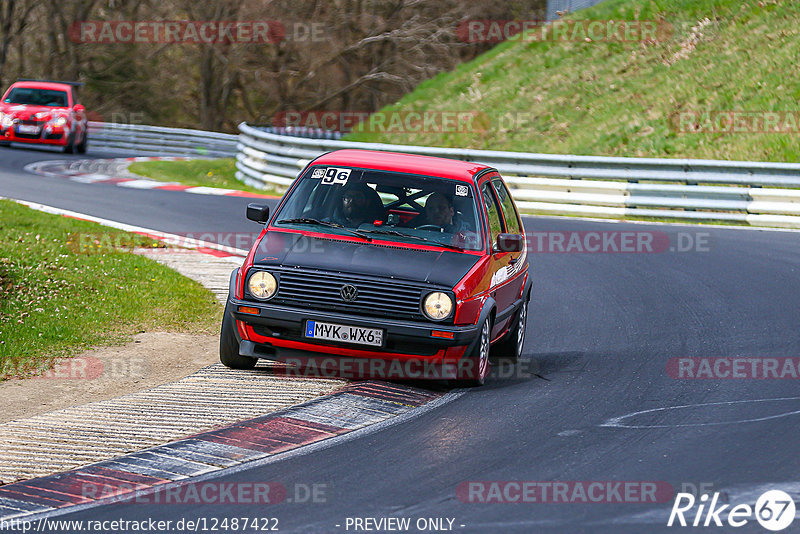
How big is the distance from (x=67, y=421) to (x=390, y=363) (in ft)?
7.60

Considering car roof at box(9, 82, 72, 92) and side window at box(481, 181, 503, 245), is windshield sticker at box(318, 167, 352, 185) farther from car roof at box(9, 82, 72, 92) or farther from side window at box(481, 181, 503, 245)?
car roof at box(9, 82, 72, 92)

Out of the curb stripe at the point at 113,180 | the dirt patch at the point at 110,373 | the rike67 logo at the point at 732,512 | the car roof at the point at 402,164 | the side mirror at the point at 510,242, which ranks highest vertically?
the car roof at the point at 402,164

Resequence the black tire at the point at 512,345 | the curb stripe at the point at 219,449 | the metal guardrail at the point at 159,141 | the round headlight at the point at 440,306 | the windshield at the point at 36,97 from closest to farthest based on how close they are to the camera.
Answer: the curb stripe at the point at 219,449
the round headlight at the point at 440,306
the black tire at the point at 512,345
the windshield at the point at 36,97
the metal guardrail at the point at 159,141

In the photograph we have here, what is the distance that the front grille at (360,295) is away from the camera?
8.04 meters

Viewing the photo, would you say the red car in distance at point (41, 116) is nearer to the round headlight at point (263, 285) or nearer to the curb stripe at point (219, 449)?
the round headlight at point (263, 285)

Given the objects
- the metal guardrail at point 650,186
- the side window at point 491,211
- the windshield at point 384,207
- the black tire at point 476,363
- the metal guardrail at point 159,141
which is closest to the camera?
the black tire at point 476,363

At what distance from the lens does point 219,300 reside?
1177 cm

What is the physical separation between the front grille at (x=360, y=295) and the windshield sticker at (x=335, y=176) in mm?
1251

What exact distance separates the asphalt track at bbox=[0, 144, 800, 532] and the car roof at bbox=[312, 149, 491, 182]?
1.66 meters

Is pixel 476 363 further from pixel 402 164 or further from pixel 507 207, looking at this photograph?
pixel 507 207

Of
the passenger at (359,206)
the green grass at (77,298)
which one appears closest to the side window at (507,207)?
the passenger at (359,206)

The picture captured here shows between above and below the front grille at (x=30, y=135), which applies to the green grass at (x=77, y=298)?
below

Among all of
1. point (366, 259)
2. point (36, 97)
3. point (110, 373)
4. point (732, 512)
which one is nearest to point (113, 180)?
point (36, 97)

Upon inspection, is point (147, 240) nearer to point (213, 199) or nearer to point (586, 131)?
point (213, 199)
